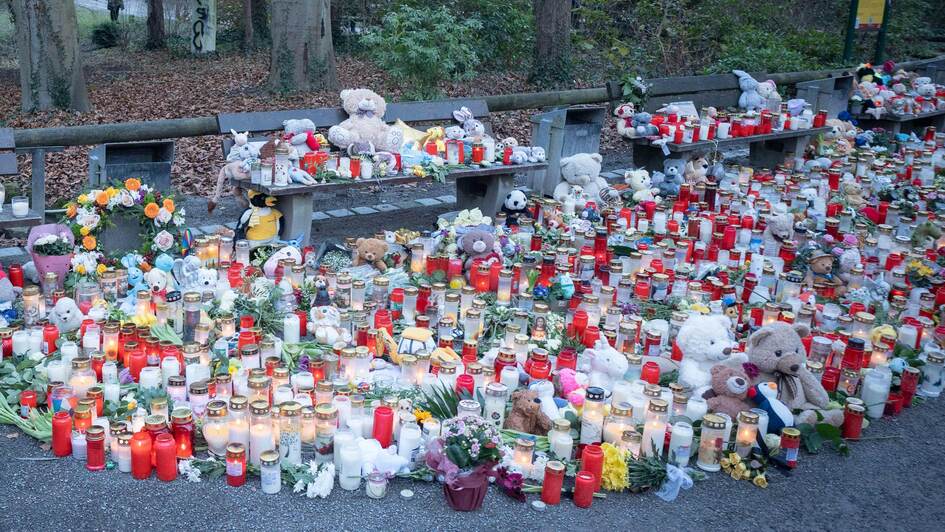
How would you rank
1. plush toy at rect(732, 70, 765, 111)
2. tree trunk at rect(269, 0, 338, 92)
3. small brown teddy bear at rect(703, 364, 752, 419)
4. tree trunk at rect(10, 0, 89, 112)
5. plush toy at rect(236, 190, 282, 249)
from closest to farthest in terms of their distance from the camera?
small brown teddy bear at rect(703, 364, 752, 419), plush toy at rect(236, 190, 282, 249), tree trunk at rect(10, 0, 89, 112), plush toy at rect(732, 70, 765, 111), tree trunk at rect(269, 0, 338, 92)

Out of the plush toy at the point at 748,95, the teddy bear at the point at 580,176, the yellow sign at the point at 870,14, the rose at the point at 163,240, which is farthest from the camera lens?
the yellow sign at the point at 870,14

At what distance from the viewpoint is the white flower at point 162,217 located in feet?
20.9

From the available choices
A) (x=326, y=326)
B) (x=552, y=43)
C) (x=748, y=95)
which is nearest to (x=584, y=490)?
(x=326, y=326)

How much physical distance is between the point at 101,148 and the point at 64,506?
3496 millimetres

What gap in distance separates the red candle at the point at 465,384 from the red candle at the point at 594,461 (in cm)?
79

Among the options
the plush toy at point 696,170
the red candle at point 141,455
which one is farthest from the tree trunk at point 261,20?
the red candle at point 141,455

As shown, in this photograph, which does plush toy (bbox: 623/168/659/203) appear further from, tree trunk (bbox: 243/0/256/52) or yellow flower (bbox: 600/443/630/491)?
tree trunk (bbox: 243/0/256/52)

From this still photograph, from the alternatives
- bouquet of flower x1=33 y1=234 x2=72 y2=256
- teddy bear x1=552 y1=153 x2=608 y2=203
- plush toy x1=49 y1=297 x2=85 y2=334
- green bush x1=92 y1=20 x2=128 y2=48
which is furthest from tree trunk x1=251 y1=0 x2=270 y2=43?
plush toy x1=49 y1=297 x2=85 y2=334

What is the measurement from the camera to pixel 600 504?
4156 mm

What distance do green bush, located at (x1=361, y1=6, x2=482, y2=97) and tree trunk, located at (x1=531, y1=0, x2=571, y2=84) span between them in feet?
7.64

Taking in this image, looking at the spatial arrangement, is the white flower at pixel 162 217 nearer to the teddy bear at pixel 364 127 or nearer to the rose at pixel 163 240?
the rose at pixel 163 240

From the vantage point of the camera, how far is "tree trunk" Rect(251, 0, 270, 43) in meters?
18.7

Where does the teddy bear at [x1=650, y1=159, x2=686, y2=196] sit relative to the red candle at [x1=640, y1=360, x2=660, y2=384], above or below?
above

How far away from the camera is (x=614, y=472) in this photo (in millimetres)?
4238
